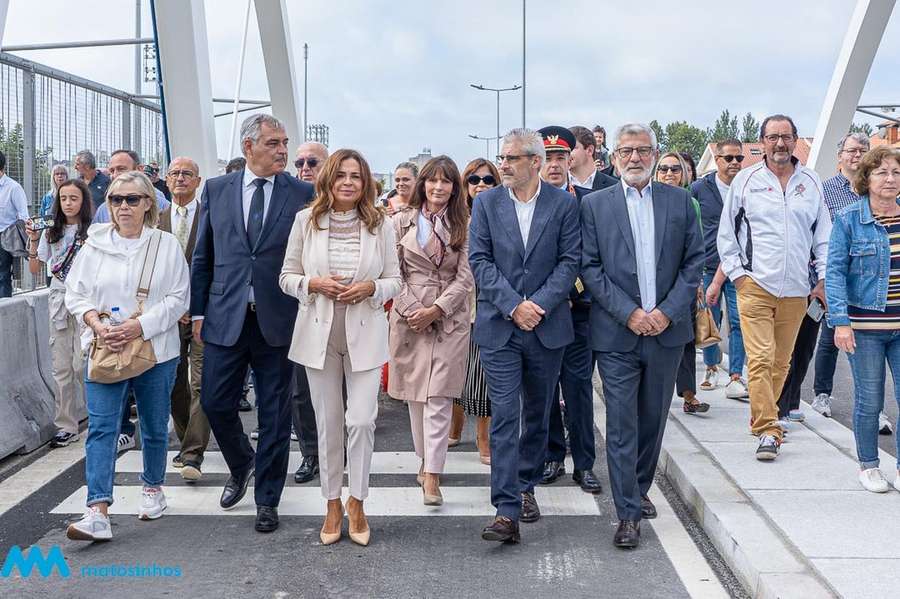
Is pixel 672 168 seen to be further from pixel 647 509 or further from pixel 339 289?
pixel 339 289

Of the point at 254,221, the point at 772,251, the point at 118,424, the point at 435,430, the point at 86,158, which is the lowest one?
the point at 435,430

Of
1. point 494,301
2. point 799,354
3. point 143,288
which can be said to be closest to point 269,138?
point 143,288

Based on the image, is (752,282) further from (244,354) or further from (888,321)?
(244,354)

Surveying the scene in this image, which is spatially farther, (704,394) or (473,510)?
(704,394)

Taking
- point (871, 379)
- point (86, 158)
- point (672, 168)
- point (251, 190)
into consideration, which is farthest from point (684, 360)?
point (86, 158)

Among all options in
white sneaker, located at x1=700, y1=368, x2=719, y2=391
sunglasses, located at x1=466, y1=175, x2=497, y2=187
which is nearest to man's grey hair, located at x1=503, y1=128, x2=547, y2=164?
sunglasses, located at x1=466, y1=175, x2=497, y2=187

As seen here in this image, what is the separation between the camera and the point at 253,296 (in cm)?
570

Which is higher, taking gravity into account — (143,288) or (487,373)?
(143,288)

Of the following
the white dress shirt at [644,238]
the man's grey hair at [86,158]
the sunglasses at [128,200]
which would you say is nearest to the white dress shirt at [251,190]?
the sunglasses at [128,200]

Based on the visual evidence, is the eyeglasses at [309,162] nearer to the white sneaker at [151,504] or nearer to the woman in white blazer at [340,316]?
the woman in white blazer at [340,316]

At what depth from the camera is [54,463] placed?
6988 millimetres

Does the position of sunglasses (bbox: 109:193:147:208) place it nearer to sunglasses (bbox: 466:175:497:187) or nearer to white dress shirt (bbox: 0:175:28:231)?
sunglasses (bbox: 466:175:497:187)

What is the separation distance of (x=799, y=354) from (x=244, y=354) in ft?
14.3

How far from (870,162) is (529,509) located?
9.29 feet
